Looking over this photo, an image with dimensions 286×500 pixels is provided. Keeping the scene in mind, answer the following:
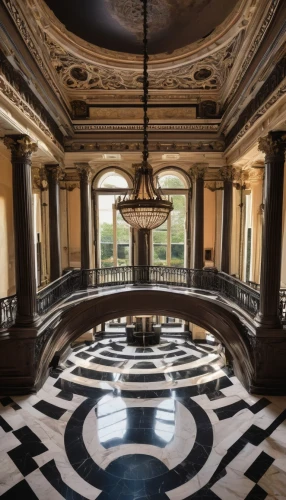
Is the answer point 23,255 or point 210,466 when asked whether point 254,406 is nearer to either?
point 210,466

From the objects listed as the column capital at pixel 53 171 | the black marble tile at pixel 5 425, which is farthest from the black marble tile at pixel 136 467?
the column capital at pixel 53 171

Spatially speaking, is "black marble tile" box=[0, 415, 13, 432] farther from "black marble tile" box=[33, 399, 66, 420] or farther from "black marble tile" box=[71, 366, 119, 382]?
"black marble tile" box=[71, 366, 119, 382]

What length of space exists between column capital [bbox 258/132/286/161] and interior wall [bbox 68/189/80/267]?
7.02m

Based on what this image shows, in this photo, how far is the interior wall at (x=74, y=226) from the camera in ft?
35.0

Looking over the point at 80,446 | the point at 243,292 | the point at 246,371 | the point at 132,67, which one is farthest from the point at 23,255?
the point at 246,371

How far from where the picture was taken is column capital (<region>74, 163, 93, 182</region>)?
31.5 feet

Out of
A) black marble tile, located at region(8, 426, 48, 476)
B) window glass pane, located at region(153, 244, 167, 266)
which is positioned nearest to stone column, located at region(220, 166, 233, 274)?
window glass pane, located at region(153, 244, 167, 266)

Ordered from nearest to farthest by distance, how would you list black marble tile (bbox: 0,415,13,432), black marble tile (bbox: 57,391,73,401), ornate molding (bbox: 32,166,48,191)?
black marble tile (bbox: 0,415,13,432)
black marble tile (bbox: 57,391,73,401)
ornate molding (bbox: 32,166,48,191)

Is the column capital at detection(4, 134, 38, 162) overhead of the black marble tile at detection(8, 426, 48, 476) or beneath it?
overhead

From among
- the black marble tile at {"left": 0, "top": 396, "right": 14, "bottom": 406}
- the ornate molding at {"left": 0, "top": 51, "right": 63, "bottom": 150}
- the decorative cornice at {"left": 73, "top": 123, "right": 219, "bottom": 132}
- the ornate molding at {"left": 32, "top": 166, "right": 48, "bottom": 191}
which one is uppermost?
the decorative cornice at {"left": 73, "top": 123, "right": 219, "bottom": 132}

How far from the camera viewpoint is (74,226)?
10.8 m

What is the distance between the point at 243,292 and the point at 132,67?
601 cm

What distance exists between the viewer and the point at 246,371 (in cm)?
659

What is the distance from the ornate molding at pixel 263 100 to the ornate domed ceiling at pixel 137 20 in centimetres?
134
